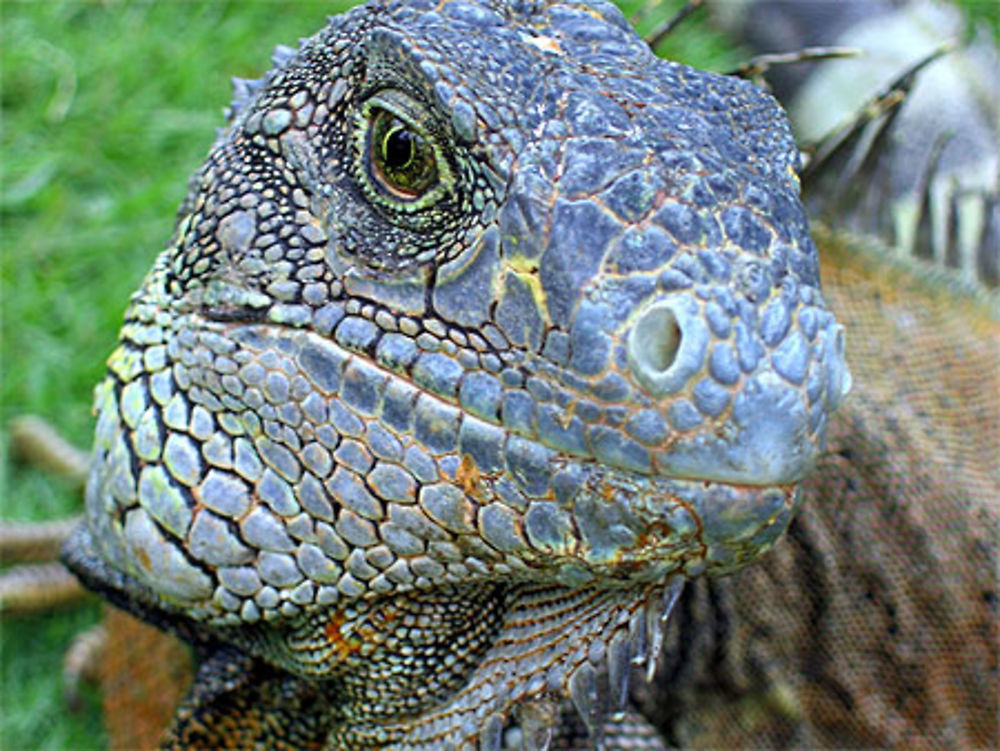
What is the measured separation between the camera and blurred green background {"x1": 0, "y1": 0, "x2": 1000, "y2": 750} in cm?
458

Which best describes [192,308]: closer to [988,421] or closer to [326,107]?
[326,107]

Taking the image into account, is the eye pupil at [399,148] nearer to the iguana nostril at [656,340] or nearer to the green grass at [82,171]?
the iguana nostril at [656,340]

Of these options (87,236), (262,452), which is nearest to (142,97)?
(87,236)

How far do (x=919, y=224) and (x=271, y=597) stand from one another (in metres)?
2.21

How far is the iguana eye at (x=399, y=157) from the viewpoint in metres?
1.84

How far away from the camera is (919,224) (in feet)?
11.1

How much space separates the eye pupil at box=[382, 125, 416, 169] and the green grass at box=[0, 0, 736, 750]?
2787 millimetres

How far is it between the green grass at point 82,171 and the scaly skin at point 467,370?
226cm

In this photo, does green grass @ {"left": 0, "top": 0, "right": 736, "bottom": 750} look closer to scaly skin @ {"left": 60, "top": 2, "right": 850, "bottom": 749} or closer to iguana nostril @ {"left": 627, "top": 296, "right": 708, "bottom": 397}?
scaly skin @ {"left": 60, "top": 2, "right": 850, "bottom": 749}

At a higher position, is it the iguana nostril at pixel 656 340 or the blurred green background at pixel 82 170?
the blurred green background at pixel 82 170

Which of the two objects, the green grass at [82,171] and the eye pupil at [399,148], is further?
the green grass at [82,171]

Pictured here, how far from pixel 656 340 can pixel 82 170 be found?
4.20 metres

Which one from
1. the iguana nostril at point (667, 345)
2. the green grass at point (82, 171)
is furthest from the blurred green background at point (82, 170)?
the iguana nostril at point (667, 345)

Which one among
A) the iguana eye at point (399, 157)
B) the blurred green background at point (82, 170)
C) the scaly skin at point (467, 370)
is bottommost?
the scaly skin at point (467, 370)
